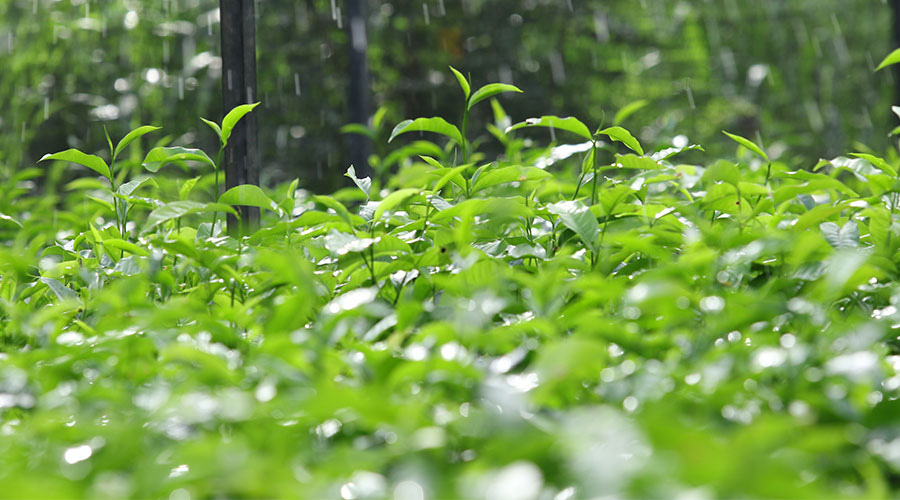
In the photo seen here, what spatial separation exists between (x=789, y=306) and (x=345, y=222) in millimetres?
741

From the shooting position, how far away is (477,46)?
611cm

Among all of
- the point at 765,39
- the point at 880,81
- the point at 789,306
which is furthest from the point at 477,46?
the point at 789,306

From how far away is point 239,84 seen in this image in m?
2.19

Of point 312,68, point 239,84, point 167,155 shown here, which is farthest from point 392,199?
point 312,68

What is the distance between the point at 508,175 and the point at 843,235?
1.94 feet

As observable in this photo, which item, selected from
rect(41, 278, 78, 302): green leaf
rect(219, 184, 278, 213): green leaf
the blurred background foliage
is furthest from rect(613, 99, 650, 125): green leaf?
the blurred background foliage

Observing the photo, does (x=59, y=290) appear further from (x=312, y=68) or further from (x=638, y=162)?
(x=312, y=68)

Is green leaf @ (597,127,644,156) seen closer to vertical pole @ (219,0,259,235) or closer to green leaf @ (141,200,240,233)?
green leaf @ (141,200,240,233)

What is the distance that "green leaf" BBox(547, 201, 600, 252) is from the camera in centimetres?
131

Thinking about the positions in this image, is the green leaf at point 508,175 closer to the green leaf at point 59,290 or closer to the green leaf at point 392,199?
the green leaf at point 392,199

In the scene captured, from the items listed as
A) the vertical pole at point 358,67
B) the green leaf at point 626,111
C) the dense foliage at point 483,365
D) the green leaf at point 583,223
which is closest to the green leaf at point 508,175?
the dense foliage at point 483,365

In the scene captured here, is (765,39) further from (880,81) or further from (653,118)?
(653,118)

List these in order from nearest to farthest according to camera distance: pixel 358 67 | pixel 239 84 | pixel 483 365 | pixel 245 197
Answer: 1. pixel 483 365
2. pixel 245 197
3. pixel 239 84
4. pixel 358 67

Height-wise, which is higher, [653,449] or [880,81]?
[653,449]
